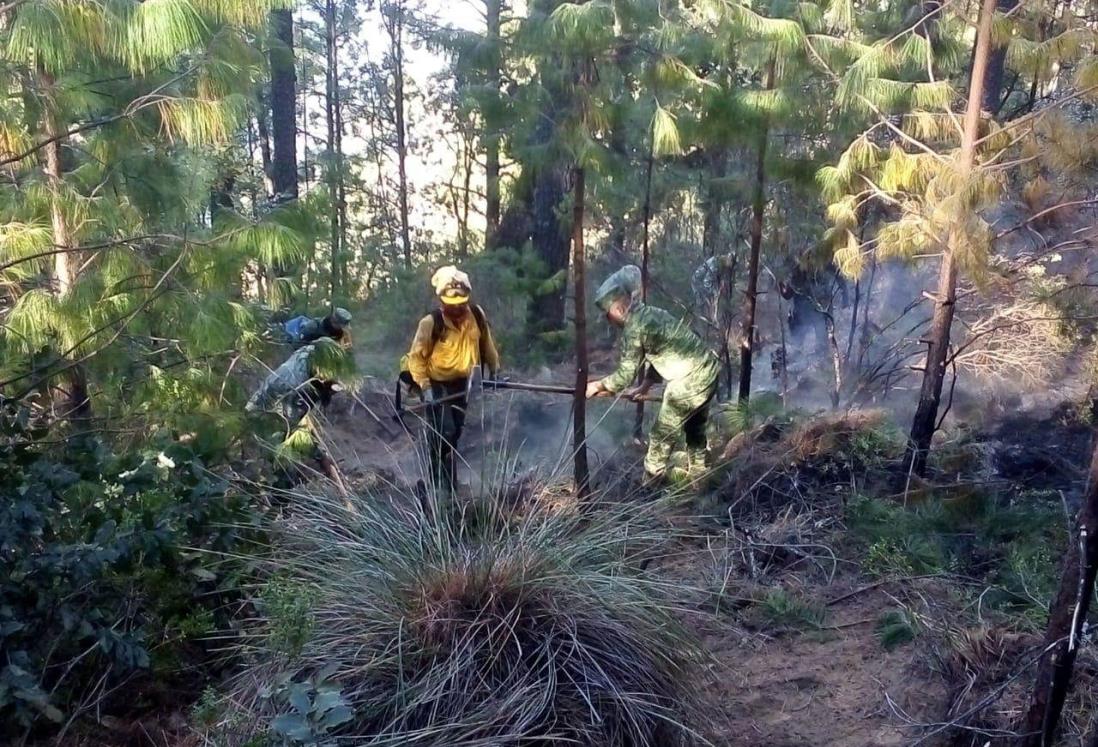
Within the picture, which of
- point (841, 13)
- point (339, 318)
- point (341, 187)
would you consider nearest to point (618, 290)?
point (339, 318)

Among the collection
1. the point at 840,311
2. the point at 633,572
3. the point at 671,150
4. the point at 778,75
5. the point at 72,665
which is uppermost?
the point at 778,75

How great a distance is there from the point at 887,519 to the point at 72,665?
4370mm

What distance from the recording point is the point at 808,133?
8.50 metres

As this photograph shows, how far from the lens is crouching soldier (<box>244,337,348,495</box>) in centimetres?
507

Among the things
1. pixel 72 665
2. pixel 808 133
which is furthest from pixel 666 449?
pixel 72 665

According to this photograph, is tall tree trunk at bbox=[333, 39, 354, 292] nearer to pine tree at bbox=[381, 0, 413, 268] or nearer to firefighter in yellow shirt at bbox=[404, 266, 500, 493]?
pine tree at bbox=[381, 0, 413, 268]

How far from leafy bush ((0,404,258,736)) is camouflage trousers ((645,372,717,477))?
3.29 m

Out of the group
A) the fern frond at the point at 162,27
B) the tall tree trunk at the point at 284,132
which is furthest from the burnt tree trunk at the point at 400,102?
the fern frond at the point at 162,27

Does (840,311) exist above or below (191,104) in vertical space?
below

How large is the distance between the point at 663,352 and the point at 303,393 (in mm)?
2631

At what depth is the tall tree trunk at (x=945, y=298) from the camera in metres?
6.25

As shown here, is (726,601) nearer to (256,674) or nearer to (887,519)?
(887,519)

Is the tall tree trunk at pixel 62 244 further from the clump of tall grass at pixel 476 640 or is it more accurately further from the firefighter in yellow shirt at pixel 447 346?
the clump of tall grass at pixel 476 640

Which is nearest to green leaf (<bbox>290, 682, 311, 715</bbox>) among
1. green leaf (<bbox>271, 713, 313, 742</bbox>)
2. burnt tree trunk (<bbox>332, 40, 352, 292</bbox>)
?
green leaf (<bbox>271, 713, 313, 742</bbox>)
